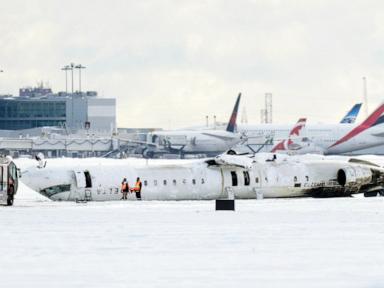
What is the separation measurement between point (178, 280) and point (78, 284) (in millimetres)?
2399

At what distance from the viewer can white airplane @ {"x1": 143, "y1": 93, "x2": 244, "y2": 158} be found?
153m

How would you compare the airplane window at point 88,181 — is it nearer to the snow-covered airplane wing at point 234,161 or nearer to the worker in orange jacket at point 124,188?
the worker in orange jacket at point 124,188

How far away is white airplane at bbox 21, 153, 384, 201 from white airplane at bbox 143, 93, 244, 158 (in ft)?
290

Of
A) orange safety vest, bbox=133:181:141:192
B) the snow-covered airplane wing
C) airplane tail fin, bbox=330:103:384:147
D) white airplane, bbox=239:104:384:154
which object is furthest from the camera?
white airplane, bbox=239:104:384:154

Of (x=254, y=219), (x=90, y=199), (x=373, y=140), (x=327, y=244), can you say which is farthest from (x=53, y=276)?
(x=373, y=140)

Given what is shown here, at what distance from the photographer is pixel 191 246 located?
1264 inches

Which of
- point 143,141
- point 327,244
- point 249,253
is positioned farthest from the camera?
point 143,141

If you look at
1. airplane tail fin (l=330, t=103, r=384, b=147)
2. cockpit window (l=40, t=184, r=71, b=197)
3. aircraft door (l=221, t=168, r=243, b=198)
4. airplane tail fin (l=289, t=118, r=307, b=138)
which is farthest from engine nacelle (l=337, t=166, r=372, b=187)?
airplane tail fin (l=289, t=118, r=307, b=138)

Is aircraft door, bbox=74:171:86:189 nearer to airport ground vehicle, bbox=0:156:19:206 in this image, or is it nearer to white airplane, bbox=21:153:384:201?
white airplane, bbox=21:153:384:201

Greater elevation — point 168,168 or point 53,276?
point 168,168

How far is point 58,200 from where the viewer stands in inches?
2245

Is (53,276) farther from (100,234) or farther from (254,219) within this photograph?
(254,219)

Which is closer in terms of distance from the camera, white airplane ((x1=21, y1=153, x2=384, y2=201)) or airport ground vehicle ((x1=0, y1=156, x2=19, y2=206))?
airport ground vehicle ((x1=0, y1=156, x2=19, y2=206))

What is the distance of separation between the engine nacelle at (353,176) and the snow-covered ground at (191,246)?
449 inches
